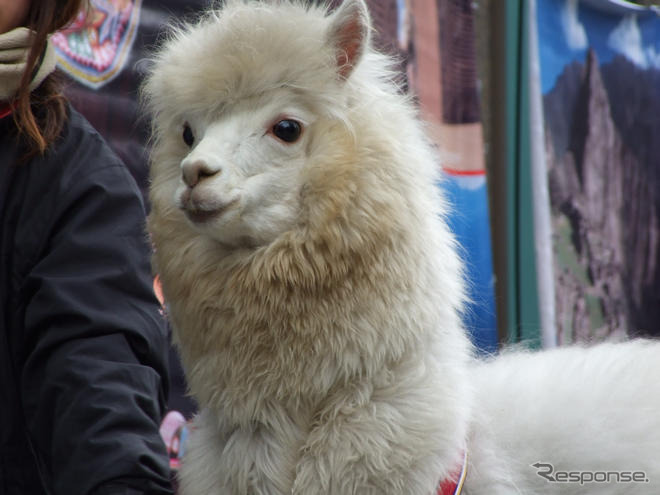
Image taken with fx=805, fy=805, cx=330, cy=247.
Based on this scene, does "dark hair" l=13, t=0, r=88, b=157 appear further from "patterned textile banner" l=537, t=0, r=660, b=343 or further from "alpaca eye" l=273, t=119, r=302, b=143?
"patterned textile banner" l=537, t=0, r=660, b=343

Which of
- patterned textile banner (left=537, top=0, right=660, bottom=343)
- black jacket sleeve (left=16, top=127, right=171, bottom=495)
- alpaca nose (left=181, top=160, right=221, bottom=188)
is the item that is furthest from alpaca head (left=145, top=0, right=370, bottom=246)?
patterned textile banner (left=537, top=0, right=660, bottom=343)

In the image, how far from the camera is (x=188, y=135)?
1571 millimetres

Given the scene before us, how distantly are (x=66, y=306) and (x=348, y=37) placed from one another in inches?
28.0

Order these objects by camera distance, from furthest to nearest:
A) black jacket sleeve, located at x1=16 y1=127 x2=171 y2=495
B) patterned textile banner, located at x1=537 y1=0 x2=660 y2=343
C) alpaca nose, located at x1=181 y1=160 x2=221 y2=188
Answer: patterned textile banner, located at x1=537 y1=0 x2=660 y2=343 → alpaca nose, located at x1=181 y1=160 x2=221 y2=188 → black jacket sleeve, located at x1=16 y1=127 x2=171 y2=495

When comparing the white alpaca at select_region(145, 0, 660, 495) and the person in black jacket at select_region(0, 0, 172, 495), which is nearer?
the person in black jacket at select_region(0, 0, 172, 495)

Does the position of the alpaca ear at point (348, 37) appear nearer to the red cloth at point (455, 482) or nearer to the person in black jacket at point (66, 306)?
the person in black jacket at point (66, 306)

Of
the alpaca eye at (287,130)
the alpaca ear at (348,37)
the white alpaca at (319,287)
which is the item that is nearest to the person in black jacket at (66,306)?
the white alpaca at (319,287)

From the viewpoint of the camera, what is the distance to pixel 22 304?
4.55ft

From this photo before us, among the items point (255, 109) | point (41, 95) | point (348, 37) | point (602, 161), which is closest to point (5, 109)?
point (41, 95)

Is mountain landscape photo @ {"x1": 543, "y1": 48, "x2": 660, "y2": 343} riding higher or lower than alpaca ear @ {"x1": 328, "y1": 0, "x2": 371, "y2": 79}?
lower

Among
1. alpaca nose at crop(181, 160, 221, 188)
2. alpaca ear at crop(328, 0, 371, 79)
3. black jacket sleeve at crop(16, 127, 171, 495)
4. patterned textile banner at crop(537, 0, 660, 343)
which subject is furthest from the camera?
patterned textile banner at crop(537, 0, 660, 343)

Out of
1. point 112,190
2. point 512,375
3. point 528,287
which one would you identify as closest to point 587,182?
point 528,287

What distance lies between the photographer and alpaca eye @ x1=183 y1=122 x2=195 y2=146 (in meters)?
1.57

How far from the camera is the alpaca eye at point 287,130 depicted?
1471 mm
